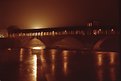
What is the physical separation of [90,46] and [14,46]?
110 inches

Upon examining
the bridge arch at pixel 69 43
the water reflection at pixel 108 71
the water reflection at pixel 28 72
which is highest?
the bridge arch at pixel 69 43

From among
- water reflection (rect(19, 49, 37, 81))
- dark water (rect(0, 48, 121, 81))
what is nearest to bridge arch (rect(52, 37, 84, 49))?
dark water (rect(0, 48, 121, 81))

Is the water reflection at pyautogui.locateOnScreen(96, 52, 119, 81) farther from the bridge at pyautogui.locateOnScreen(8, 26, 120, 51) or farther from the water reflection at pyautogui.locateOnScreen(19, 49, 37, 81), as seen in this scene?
the bridge at pyautogui.locateOnScreen(8, 26, 120, 51)

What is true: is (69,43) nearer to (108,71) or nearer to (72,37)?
(72,37)

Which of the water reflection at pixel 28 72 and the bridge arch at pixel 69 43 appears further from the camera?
the bridge arch at pixel 69 43

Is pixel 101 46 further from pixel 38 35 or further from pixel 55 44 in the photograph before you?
pixel 38 35

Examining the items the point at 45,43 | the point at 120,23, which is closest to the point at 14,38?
the point at 45,43

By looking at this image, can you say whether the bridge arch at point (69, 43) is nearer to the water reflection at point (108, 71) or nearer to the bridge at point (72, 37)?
the bridge at point (72, 37)

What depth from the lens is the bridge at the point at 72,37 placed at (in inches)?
370

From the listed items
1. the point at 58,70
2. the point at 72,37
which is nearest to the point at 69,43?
the point at 72,37

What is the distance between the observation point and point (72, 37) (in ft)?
34.1

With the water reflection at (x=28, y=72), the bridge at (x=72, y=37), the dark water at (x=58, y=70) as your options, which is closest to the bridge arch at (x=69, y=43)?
the bridge at (x=72, y=37)

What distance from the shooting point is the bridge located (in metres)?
9.40

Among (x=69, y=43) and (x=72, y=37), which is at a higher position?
(x=72, y=37)
